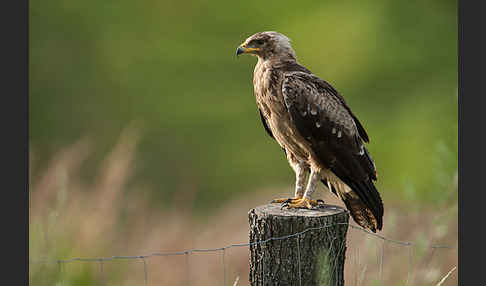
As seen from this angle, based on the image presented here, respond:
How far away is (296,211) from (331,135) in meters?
0.57

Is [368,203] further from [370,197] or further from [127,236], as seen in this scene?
[127,236]

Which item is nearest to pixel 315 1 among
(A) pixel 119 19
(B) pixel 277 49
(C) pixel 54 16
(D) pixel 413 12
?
(D) pixel 413 12

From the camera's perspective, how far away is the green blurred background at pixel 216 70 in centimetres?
1152

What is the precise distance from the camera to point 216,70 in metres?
13.4

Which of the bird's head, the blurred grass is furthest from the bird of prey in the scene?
the blurred grass

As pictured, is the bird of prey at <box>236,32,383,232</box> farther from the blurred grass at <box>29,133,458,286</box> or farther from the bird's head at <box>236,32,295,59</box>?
the blurred grass at <box>29,133,458,286</box>

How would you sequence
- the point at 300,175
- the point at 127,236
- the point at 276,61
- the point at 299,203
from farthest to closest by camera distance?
the point at 127,236 → the point at 300,175 → the point at 276,61 → the point at 299,203

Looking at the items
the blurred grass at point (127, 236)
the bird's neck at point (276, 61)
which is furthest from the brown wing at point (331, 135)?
the blurred grass at point (127, 236)

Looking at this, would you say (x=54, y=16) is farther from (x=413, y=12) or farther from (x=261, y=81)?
(x=261, y=81)

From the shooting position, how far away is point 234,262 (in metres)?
4.95

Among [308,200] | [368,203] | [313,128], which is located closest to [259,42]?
[313,128]

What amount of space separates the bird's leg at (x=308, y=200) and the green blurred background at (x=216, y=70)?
24.9 feet

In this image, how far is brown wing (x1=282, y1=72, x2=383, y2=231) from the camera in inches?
124

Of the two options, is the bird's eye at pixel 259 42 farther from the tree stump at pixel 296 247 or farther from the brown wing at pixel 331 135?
the tree stump at pixel 296 247
